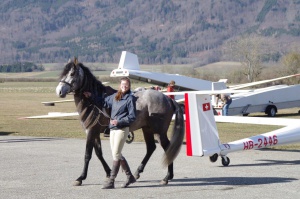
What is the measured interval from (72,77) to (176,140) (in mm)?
1911

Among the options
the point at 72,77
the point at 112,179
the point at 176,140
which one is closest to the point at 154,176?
the point at 176,140

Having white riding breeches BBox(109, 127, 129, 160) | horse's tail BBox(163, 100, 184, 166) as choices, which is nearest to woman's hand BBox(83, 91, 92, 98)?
white riding breeches BBox(109, 127, 129, 160)

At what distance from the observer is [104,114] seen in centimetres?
1088

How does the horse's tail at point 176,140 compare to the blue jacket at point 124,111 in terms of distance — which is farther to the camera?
the horse's tail at point 176,140

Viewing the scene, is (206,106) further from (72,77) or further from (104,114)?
(72,77)

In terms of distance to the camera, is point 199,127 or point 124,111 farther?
point 199,127

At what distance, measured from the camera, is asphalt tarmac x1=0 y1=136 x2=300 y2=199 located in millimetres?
10094

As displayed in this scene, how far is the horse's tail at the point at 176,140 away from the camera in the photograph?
35.7 feet

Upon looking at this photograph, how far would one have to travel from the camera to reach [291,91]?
3022cm

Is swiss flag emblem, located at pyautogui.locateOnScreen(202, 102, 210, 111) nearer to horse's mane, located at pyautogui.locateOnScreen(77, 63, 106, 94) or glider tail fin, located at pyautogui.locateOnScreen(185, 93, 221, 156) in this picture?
glider tail fin, located at pyautogui.locateOnScreen(185, 93, 221, 156)

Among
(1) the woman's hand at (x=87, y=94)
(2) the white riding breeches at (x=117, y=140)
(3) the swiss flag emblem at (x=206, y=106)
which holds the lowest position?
(2) the white riding breeches at (x=117, y=140)

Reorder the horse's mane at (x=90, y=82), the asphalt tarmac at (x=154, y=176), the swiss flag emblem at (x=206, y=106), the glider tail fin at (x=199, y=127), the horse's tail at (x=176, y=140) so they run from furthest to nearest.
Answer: the swiss flag emblem at (x=206, y=106), the glider tail fin at (x=199, y=127), the horse's mane at (x=90, y=82), the horse's tail at (x=176, y=140), the asphalt tarmac at (x=154, y=176)

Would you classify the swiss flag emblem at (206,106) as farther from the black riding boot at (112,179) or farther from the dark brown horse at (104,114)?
the black riding boot at (112,179)

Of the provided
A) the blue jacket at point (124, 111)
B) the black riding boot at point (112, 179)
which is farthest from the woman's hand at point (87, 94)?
the black riding boot at point (112, 179)
